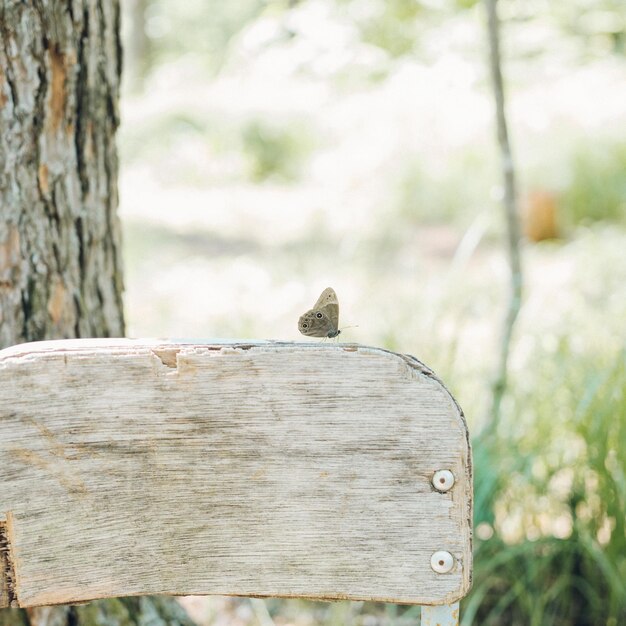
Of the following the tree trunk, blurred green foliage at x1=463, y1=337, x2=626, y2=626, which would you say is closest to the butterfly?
the tree trunk

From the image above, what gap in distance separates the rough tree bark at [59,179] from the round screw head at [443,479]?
83 centimetres

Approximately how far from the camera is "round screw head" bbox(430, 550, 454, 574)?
3.21ft

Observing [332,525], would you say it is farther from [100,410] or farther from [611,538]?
[611,538]

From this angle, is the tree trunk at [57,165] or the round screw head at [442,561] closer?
the round screw head at [442,561]

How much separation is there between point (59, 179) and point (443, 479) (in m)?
0.89

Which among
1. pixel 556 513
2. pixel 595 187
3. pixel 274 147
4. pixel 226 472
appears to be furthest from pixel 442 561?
pixel 274 147

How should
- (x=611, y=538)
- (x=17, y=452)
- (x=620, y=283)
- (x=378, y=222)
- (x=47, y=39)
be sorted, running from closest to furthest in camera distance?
(x=17, y=452) < (x=47, y=39) < (x=611, y=538) < (x=620, y=283) < (x=378, y=222)

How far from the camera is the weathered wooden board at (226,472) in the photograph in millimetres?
946

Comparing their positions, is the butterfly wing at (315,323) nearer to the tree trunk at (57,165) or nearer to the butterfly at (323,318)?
the butterfly at (323,318)

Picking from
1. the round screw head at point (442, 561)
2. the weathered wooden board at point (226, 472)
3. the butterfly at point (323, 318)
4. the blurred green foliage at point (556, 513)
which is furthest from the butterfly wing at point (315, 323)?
the blurred green foliage at point (556, 513)

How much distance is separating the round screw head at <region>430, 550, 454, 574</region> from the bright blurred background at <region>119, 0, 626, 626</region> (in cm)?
109

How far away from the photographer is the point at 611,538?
6.72 feet

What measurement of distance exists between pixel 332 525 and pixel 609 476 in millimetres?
1271

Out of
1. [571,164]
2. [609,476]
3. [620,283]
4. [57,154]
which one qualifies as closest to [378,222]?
[571,164]
